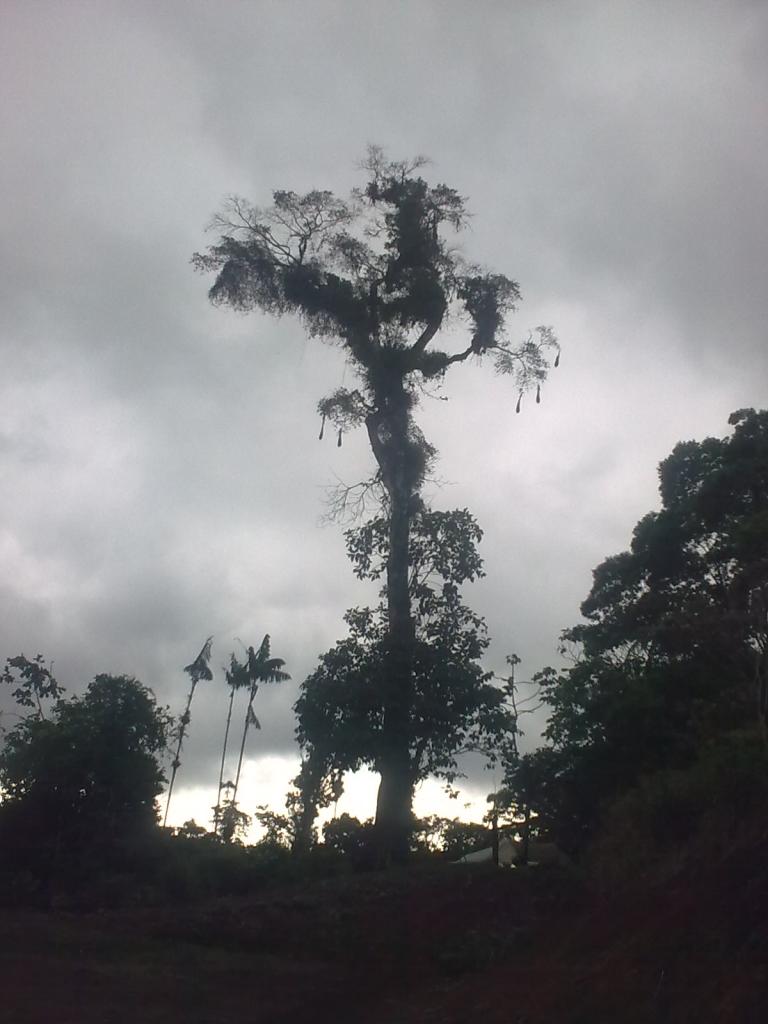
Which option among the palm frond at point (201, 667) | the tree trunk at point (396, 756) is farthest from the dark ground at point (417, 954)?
the palm frond at point (201, 667)

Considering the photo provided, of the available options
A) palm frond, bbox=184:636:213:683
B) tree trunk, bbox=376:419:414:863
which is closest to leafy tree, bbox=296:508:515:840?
tree trunk, bbox=376:419:414:863

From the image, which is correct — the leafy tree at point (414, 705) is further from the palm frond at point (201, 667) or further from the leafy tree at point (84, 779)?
the palm frond at point (201, 667)

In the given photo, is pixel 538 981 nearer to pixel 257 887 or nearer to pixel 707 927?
pixel 707 927

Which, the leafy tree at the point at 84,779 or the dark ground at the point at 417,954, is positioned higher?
the leafy tree at the point at 84,779

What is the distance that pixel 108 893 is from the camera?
21219 millimetres

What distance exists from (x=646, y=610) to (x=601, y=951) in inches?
625

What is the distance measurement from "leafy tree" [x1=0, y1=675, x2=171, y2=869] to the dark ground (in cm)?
294

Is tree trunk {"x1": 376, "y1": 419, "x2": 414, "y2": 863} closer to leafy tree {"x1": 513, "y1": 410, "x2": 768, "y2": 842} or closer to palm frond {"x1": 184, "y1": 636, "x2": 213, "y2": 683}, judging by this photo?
leafy tree {"x1": 513, "y1": 410, "x2": 768, "y2": 842}

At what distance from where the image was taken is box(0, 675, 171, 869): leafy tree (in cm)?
2236

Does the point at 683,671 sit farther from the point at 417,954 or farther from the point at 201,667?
Result: the point at 201,667

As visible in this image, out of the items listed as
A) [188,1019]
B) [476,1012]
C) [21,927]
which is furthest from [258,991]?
[21,927]

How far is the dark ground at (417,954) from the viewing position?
922 centimetres

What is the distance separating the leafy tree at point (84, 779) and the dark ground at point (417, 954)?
9.65 feet

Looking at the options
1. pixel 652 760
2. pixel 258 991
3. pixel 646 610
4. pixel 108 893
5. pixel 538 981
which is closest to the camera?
pixel 538 981
